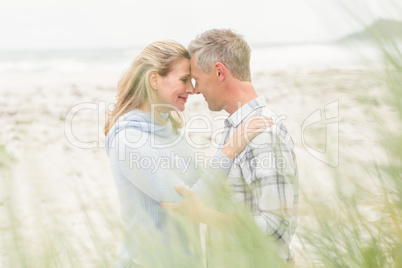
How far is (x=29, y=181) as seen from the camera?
2.30 feet

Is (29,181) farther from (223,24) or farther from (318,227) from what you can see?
(223,24)

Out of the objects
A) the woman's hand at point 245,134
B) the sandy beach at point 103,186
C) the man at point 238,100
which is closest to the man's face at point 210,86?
the man at point 238,100

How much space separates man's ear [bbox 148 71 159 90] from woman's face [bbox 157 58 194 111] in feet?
0.04

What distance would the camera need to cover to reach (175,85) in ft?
9.93

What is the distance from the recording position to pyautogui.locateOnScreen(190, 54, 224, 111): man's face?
2.98m

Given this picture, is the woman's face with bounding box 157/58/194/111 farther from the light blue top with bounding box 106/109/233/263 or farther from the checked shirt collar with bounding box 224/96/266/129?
the checked shirt collar with bounding box 224/96/266/129

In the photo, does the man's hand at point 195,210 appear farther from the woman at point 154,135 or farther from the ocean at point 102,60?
the ocean at point 102,60

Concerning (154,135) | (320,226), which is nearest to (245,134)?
(154,135)

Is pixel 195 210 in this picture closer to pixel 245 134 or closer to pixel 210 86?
pixel 245 134

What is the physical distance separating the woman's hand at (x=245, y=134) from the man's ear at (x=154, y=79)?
66cm

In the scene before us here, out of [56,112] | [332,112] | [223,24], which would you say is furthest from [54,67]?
[332,112]

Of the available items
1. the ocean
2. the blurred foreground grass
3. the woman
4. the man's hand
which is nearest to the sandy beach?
the blurred foreground grass

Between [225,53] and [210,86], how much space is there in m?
0.22

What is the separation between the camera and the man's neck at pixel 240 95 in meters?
2.93
